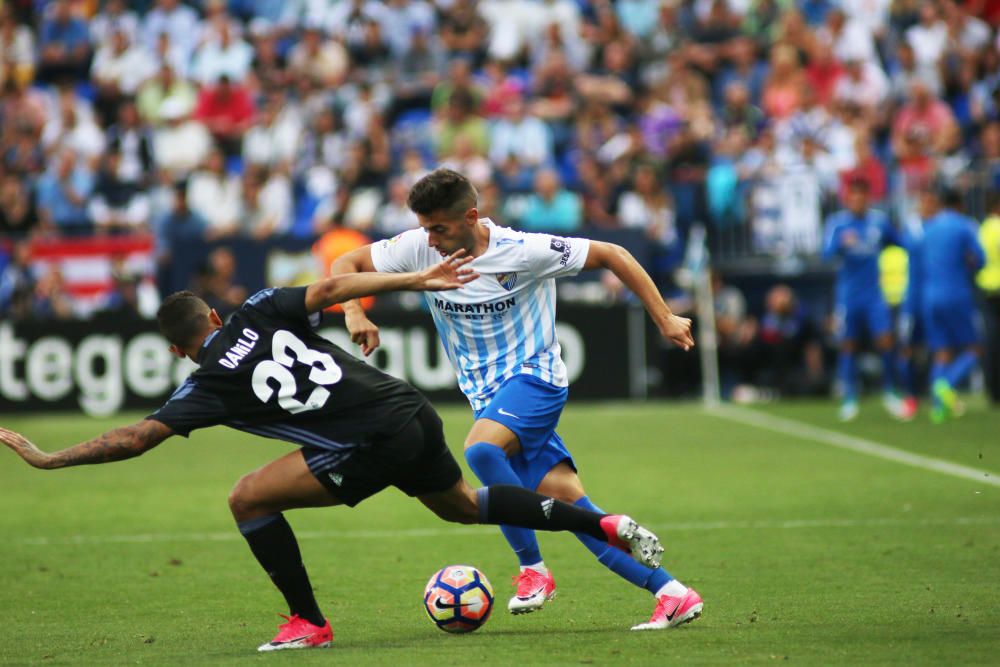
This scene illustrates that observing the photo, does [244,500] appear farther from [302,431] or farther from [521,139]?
[521,139]

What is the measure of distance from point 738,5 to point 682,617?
19.5 metres

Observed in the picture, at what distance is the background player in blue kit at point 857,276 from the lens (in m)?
16.8

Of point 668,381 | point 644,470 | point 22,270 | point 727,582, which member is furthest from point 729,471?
point 22,270

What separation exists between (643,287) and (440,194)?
38.3 inches

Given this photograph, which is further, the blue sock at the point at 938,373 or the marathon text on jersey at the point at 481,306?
the blue sock at the point at 938,373

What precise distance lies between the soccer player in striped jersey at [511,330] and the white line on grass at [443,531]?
2902 millimetres

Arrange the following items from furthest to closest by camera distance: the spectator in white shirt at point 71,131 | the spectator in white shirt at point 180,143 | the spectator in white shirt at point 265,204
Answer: the spectator in white shirt at point 71,131, the spectator in white shirt at point 180,143, the spectator in white shirt at point 265,204

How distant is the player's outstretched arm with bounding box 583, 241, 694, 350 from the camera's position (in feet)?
21.6

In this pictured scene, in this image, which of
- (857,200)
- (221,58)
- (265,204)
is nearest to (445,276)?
(857,200)

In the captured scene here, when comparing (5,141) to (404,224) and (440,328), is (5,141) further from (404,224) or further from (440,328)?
(440,328)

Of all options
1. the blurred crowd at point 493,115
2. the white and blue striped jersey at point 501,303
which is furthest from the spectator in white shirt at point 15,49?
the white and blue striped jersey at point 501,303

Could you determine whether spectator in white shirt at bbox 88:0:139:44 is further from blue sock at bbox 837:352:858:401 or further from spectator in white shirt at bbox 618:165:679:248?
blue sock at bbox 837:352:858:401

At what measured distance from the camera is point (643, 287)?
22.2 ft

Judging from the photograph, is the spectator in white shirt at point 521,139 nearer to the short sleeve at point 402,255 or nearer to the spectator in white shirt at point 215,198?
the spectator in white shirt at point 215,198
